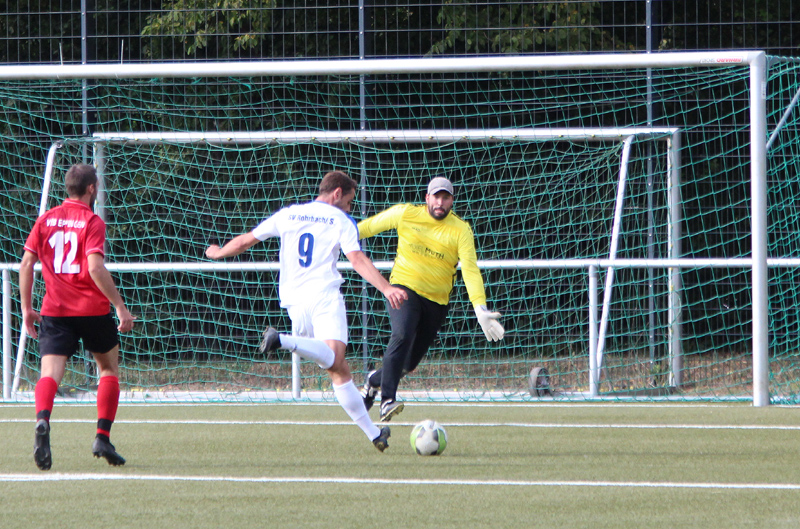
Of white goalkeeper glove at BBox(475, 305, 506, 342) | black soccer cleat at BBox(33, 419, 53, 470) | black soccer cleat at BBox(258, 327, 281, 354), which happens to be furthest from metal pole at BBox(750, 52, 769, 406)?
black soccer cleat at BBox(33, 419, 53, 470)

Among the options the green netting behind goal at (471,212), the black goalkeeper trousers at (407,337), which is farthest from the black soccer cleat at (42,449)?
the green netting behind goal at (471,212)

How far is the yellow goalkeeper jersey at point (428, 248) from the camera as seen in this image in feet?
26.0

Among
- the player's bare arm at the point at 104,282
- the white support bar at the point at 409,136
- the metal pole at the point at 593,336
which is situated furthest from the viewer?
the white support bar at the point at 409,136

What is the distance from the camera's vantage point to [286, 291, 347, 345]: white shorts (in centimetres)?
667

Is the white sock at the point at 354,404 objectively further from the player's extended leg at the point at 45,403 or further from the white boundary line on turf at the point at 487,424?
the white boundary line on turf at the point at 487,424

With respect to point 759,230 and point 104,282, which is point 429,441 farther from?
point 759,230

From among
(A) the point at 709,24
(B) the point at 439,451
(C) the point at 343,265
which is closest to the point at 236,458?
(B) the point at 439,451

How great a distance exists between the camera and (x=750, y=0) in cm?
1214

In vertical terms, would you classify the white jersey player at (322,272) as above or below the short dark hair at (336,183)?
below

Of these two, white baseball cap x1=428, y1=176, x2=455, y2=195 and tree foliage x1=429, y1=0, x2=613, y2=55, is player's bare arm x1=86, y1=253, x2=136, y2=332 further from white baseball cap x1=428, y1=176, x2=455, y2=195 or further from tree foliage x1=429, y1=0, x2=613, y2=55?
tree foliage x1=429, y1=0, x2=613, y2=55

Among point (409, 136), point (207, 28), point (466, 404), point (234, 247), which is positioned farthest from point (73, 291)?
point (207, 28)

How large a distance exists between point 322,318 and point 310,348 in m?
0.29

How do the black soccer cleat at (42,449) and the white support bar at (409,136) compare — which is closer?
the black soccer cleat at (42,449)

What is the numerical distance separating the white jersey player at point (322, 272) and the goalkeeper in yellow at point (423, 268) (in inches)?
38.4
